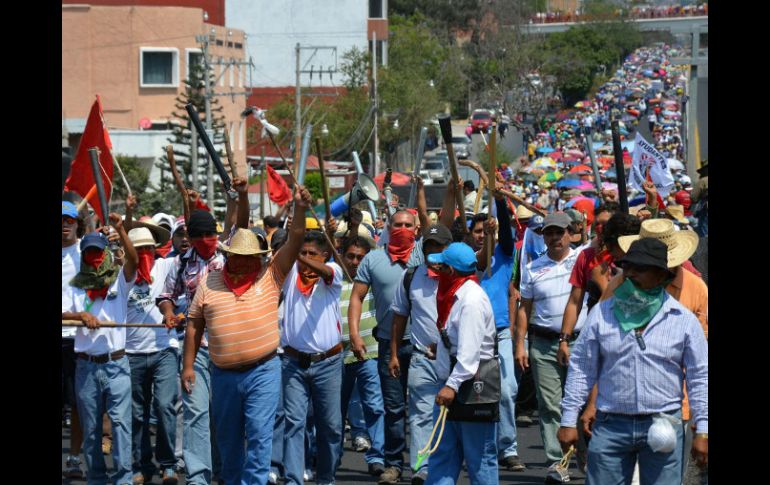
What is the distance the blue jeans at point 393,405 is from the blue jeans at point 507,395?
28.6 inches

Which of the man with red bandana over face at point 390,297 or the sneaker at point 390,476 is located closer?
the sneaker at point 390,476

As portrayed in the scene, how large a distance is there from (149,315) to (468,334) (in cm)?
308

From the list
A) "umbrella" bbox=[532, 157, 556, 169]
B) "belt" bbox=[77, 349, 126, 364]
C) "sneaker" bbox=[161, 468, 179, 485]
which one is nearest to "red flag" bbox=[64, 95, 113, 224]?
"belt" bbox=[77, 349, 126, 364]

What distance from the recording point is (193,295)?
9977mm

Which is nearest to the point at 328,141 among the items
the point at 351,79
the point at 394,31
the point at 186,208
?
the point at 351,79

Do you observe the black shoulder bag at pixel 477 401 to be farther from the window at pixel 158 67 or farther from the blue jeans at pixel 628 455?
the window at pixel 158 67

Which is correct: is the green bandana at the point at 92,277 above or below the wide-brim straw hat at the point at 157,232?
below

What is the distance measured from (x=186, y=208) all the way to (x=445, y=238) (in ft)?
8.00

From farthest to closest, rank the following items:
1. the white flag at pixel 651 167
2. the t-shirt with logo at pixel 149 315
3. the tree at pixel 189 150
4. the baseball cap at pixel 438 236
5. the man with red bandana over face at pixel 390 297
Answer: the tree at pixel 189 150, the white flag at pixel 651 167, the man with red bandana over face at pixel 390 297, the t-shirt with logo at pixel 149 315, the baseball cap at pixel 438 236

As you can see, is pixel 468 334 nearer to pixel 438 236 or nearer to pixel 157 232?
pixel 438 236

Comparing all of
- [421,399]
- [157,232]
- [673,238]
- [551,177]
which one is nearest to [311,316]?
[421,399]

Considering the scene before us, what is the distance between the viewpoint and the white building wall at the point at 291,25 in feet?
272

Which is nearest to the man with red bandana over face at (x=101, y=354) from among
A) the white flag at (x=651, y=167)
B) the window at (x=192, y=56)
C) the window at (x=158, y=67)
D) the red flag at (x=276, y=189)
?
the red flag at (x=276, y=189)

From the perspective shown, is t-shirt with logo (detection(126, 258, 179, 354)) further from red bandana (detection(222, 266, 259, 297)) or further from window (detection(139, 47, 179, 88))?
window (detection(139, 47, 179, 88))
